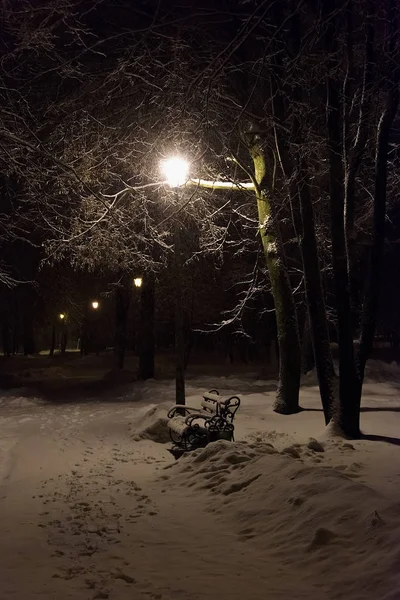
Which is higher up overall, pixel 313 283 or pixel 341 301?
pixel 313 283

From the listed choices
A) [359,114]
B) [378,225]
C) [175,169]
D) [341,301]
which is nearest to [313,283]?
[341,301]

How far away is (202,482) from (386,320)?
150ft

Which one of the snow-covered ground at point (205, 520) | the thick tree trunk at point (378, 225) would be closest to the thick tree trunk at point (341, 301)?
the thick tree trunk at point (378, 225)

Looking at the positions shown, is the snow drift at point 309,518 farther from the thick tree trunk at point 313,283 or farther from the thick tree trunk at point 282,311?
the thick tree trunk at point 282,311

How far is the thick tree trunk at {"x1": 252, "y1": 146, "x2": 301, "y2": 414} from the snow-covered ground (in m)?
2.69

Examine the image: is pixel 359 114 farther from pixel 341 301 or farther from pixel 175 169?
pixel 175 169

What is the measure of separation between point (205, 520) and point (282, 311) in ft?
26.9

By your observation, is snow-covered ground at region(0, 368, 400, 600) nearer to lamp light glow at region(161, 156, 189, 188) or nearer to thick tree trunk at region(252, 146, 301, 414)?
thick tree trunk at region(252, 146, 301, 414)

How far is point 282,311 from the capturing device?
13898 mm

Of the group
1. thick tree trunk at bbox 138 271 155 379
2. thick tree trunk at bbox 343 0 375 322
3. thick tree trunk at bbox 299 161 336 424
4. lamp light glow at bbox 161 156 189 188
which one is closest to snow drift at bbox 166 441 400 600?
thick tree trunk at bbox 299 161 336 424

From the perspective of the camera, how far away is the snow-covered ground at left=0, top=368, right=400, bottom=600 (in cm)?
435

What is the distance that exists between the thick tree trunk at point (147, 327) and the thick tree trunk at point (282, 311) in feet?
35.4

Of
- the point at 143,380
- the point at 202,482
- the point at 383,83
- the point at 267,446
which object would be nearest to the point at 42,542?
the point at 202,482

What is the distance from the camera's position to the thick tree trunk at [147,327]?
24703 millimetres
